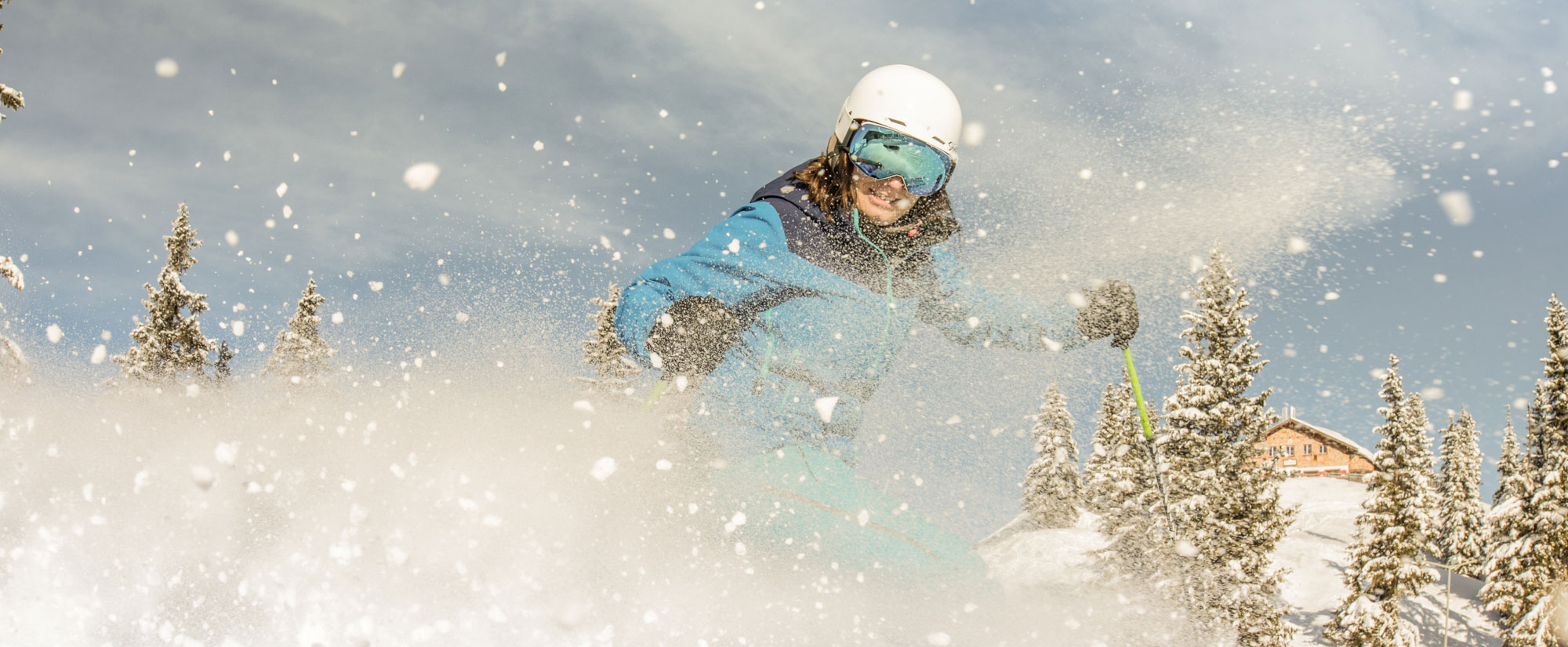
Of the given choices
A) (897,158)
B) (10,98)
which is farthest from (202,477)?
(10,98)

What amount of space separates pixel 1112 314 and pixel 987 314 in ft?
2.10

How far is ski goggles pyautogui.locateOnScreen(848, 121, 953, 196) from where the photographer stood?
4227mm

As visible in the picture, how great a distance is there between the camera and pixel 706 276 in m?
3.74

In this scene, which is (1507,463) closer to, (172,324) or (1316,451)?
(1316,451)

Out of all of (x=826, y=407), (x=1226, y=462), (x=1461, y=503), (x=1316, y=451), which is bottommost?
(x=826, y=407)

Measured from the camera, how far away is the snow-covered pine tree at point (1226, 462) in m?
22.8

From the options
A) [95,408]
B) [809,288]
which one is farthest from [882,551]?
[95,408]

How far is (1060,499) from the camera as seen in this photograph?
42188mm

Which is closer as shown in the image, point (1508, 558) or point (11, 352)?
point (11, 352)

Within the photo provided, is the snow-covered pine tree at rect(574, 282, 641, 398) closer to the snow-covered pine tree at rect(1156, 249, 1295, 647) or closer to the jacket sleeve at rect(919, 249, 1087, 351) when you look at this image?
the snow-covered pine tree at rect(1156, 249, 1295, 647)

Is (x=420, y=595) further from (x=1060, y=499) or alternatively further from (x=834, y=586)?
(x=1060, y=499)

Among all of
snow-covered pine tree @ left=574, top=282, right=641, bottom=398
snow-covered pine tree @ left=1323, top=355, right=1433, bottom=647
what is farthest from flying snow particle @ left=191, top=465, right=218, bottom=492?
snow-covered pine tree @ left=1323, top=355, right=1433, bottom=647

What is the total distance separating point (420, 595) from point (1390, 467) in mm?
38172

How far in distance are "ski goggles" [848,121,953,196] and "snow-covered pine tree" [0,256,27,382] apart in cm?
607
